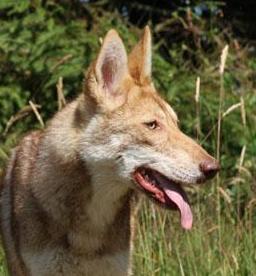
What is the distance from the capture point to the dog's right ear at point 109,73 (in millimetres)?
5332

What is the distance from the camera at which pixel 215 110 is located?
30.9 feet

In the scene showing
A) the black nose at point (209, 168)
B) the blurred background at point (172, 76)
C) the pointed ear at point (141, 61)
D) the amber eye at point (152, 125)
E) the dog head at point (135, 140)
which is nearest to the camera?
the black nose at point (209, 168)

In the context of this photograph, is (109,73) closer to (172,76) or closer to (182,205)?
(182,205)

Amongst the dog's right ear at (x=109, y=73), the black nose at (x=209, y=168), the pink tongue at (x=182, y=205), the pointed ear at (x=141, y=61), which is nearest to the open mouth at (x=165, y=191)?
the pink tongue at (x=182, y=205)

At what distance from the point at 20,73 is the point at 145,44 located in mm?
4210

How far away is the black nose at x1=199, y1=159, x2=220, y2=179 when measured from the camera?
16.4 feet

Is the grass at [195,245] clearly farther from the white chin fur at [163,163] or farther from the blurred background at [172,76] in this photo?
the white chin fur at [163,163]

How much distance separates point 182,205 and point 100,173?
477 millimetres

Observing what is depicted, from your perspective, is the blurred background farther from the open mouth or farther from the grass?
the open mouth

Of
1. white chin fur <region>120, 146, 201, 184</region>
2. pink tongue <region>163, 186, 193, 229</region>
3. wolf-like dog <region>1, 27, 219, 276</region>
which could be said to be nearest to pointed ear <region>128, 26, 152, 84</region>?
wolf-like dog <region>1, 27, 219, 276</region>

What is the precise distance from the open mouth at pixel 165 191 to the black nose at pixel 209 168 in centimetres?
21

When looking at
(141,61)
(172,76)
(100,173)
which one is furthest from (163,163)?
(172,76)

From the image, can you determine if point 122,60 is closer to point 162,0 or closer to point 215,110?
point 215,110

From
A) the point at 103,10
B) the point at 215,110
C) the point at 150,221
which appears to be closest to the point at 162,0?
the point at 103,10
